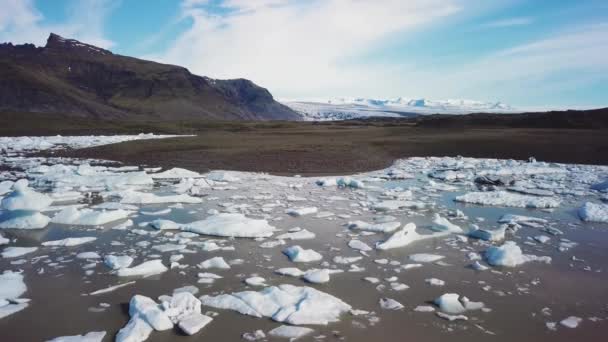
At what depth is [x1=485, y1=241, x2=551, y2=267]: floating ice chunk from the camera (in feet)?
17.7

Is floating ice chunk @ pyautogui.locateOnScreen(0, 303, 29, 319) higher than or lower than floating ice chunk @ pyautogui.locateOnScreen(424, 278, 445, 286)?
higher

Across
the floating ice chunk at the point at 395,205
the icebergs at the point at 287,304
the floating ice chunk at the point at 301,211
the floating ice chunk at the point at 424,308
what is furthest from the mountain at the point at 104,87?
the floating ice chunk at the point at 424,308

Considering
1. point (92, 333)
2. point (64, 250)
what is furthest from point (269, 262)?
point (64, 250)

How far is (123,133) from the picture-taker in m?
38.4

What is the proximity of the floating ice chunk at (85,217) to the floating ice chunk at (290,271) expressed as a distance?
406cm

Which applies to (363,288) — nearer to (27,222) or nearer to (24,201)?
(27,222)

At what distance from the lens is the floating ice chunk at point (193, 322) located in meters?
3.62

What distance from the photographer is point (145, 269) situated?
5.03 meters

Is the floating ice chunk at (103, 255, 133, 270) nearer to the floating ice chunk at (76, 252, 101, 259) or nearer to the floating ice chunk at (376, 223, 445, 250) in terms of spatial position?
the floating ice chunk at (76, 252, 101, 259)

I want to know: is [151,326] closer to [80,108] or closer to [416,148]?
[416,148]

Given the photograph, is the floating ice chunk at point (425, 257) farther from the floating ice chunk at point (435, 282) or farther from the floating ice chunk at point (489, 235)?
the floating ice chunk at point (489, 235)

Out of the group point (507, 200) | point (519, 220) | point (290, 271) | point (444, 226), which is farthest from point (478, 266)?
point (507, 200)

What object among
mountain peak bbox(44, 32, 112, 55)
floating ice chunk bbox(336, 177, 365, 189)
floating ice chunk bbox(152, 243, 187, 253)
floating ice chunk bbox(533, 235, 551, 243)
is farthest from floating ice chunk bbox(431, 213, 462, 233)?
mountain peak bbox(44, 32, 112, 55)

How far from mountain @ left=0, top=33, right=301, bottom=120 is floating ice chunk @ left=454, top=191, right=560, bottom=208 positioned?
87.0m
